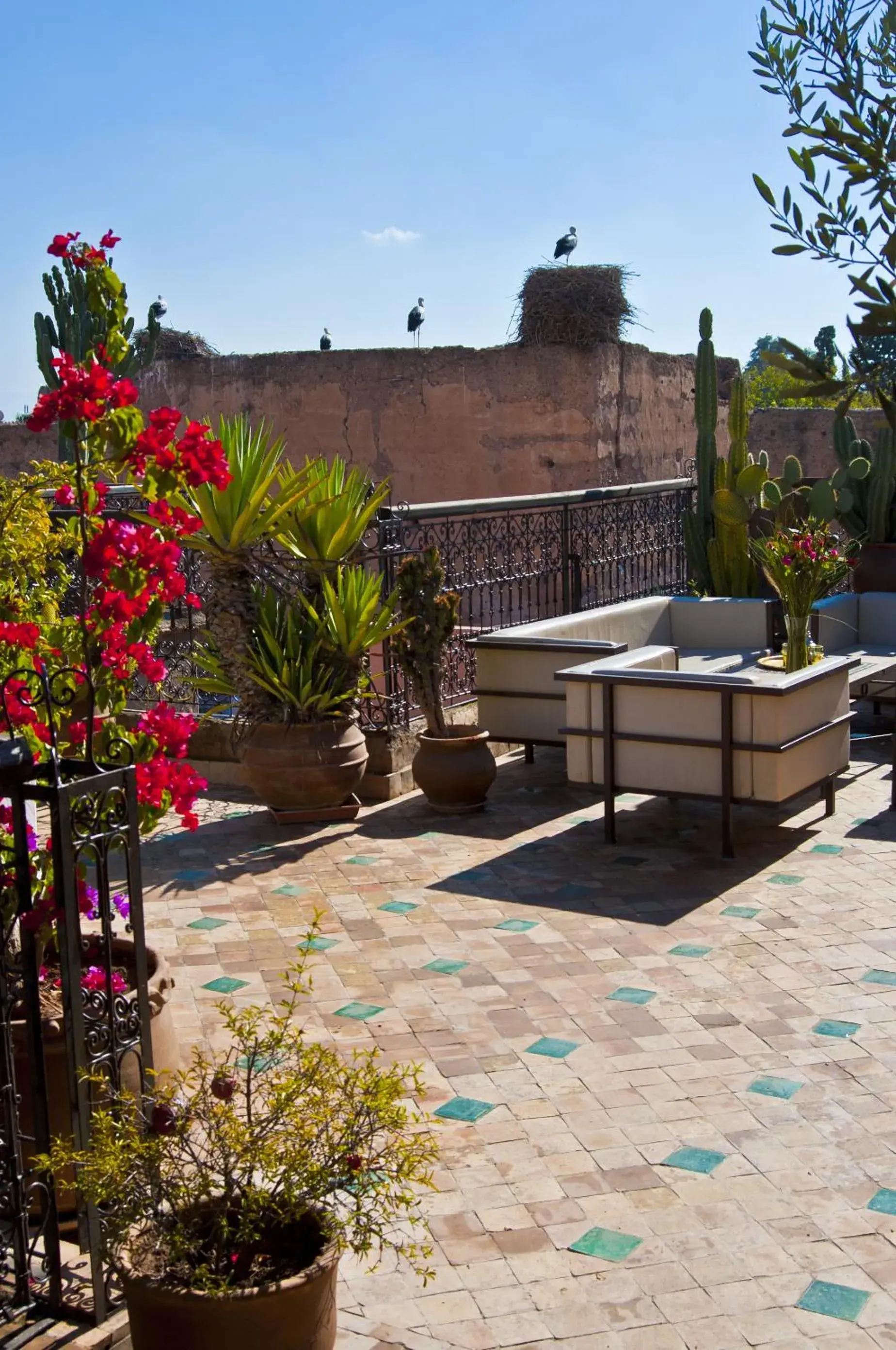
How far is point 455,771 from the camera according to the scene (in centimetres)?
730

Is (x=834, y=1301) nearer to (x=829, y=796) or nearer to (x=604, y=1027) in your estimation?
(x=604, y=1027)

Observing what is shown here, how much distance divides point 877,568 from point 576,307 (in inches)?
178

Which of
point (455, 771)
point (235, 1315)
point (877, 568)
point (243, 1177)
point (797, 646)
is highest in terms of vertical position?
point (877, 568)

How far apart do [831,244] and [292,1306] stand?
2019mm

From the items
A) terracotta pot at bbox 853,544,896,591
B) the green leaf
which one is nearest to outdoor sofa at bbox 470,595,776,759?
terracotta pot at bbox 853,544,896,591

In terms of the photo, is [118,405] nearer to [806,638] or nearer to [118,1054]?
[118,1054]

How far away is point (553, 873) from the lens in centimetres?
634

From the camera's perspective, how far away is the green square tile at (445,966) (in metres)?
5.18

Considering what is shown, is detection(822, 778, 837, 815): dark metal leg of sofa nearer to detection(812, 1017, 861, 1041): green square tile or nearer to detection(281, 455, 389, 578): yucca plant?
detection(812, 1017, 861, 1041): green square tile

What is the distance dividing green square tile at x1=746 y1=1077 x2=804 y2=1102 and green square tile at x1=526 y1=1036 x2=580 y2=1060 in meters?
0.58

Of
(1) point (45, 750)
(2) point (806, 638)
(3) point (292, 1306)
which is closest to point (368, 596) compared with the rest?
(2) point (806, 638)

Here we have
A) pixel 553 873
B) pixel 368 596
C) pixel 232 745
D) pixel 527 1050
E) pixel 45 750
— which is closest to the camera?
pixel 45 750

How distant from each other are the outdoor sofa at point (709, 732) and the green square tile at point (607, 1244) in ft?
10.4

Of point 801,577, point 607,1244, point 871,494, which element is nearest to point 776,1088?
point 607,1244
